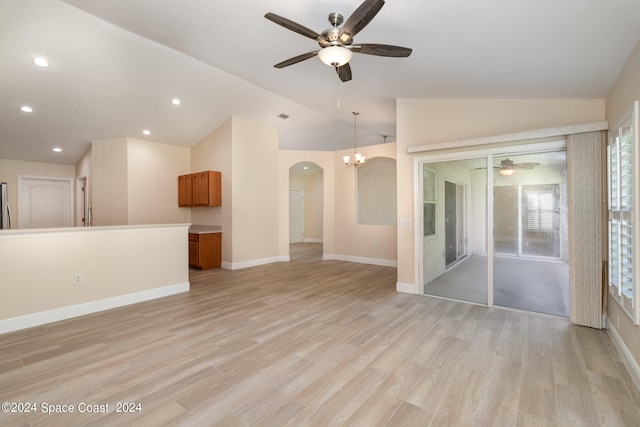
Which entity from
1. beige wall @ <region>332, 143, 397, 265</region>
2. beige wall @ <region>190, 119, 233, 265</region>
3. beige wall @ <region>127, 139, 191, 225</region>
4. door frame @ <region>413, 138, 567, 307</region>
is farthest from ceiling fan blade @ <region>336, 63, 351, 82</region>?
beige wall @ <region>127, 139, 191, 225</region>

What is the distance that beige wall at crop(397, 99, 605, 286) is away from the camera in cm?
340

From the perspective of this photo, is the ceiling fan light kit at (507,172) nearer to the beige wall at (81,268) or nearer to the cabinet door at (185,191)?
the beige wall at (81,268)

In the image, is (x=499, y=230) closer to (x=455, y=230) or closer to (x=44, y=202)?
(x=455, y=230)

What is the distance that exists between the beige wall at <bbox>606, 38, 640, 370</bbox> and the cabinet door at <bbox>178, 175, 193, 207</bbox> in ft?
24.6

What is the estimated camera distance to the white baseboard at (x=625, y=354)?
2.18 m

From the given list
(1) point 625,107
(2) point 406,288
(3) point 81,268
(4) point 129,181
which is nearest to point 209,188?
(4) point 129,181

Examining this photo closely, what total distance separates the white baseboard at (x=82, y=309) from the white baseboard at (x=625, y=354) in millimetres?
5272

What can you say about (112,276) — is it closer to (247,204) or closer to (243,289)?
(243,289)

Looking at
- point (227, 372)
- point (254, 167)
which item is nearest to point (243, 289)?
point (227, 372)

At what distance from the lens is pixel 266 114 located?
658 centimetres

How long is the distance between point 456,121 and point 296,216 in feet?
28.1

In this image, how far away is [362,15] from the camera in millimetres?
2055

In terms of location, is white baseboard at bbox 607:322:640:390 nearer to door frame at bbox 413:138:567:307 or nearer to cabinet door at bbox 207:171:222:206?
door frame at bbox 413:138:567:307

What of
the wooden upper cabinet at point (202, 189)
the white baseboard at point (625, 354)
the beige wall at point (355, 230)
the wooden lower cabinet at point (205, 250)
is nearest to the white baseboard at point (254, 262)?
the wooden lower cabinet at point (205, 250)
